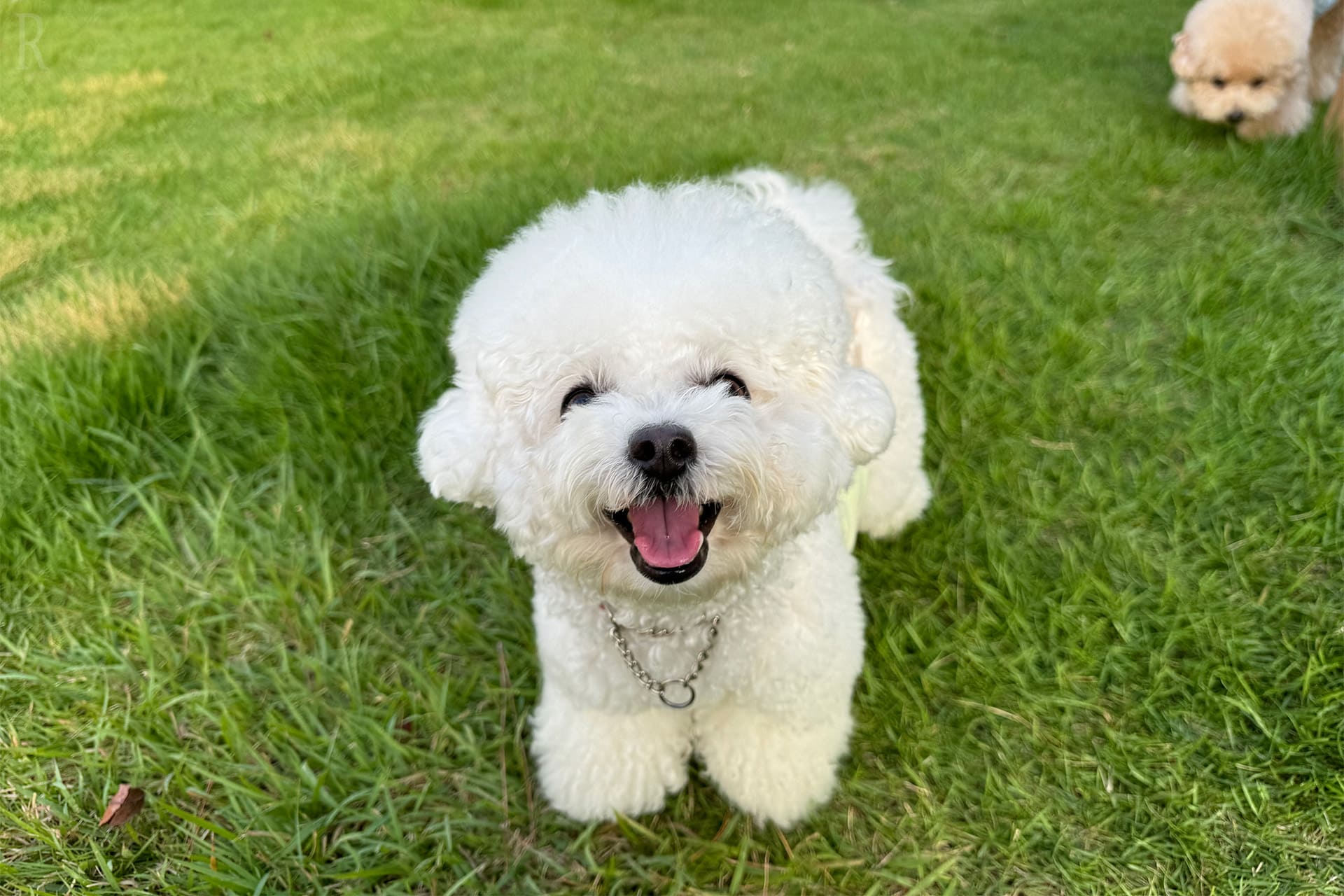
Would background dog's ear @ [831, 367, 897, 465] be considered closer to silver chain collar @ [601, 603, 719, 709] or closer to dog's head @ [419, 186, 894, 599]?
dog's head @ [419, 186, 894, 599]

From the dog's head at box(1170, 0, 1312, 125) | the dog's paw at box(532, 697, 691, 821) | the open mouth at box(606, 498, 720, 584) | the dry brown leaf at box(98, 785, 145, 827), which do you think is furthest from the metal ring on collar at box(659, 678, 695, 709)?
the dog's head at box(1170, 0, 1312, 125)

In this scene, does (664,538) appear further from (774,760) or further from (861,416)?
(774,760)

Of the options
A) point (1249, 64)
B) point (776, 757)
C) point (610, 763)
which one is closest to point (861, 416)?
point (776, 757)

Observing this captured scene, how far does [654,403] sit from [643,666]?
0.66 m

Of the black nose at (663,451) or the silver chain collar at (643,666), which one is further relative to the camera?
the silver chain collar at (643,666)

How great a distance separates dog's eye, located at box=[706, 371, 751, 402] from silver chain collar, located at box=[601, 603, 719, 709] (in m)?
0.49

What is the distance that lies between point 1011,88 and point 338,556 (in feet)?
18.7

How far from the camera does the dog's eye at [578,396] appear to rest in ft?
4.63

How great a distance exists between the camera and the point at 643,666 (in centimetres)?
169

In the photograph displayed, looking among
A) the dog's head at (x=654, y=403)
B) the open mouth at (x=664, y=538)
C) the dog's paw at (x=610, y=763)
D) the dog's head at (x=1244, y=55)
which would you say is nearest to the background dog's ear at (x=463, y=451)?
the dog's head at (x=654, y=403)

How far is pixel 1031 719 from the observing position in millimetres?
1960

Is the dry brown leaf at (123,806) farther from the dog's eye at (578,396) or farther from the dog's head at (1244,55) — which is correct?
the dog's head at (1244,55)

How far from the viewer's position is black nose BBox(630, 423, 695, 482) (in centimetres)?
121

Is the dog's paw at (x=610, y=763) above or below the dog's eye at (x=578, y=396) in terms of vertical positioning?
below
